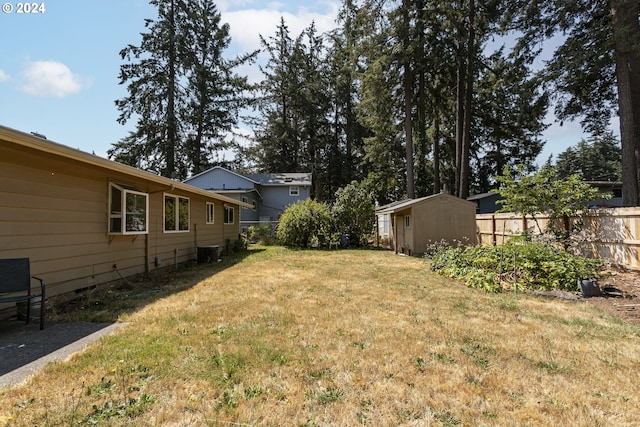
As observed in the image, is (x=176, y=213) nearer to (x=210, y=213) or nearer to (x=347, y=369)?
(x=210, y=213)

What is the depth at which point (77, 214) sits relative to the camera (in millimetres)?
5258

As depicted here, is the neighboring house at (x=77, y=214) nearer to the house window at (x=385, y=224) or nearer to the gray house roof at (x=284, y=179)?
the house window at (x=385, y=224)

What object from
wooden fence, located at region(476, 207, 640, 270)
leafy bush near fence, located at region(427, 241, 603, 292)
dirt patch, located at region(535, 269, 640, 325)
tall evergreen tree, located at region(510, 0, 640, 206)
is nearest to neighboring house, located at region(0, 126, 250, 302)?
leafy bush near fence, located at region(427, 241, 603, 292)

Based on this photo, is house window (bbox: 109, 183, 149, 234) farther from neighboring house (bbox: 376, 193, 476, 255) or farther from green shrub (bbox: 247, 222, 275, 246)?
green shrub (bbox: 247, 222, 275, 246)

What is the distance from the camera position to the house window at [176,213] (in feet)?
27.2

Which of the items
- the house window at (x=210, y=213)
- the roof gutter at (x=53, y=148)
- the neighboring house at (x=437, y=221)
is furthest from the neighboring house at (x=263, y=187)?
the roof gutter at (x=53, y=148)

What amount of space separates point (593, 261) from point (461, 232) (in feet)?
18.8

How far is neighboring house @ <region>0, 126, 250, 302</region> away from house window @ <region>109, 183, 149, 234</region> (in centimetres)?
2

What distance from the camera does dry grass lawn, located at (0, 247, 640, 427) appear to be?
81.8 inches

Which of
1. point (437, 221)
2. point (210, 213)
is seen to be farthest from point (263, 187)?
point (437, 221)

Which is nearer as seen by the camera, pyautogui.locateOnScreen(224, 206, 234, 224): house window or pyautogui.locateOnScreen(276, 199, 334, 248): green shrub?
pyautogui.locateOnScreen(224, 206, 234, 224): house window

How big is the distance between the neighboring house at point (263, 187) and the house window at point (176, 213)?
12759mm

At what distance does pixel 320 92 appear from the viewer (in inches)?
1150

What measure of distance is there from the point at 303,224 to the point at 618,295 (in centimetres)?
1094
